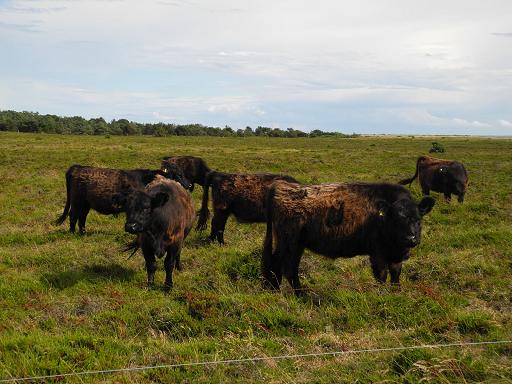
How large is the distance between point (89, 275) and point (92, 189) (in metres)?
4.34

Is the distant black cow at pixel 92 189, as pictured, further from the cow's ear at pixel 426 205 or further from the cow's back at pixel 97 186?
the cow's ear at pixel 426 205

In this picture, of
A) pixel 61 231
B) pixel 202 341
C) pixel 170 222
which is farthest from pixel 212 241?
pixel 202 341

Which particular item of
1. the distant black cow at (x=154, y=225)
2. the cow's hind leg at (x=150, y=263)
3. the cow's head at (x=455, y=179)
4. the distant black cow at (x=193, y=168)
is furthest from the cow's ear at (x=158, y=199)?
the cow's head at (x=455, y=179)

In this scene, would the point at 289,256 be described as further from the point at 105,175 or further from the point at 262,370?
the point at 105,175

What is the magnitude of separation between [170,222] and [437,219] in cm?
804

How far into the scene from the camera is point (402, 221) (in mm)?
7551

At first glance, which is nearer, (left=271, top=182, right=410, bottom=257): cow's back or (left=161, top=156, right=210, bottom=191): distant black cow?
(left=271, top=182, right=410, bottom=257): cow's back

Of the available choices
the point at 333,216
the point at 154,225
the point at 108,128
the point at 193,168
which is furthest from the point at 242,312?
the point at 108,128

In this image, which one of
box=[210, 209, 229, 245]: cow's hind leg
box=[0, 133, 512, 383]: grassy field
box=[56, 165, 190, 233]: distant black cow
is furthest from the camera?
box=[56, 165, 190, 233]: distant black cow

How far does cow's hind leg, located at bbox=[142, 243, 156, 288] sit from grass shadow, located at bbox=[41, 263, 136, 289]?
526mm

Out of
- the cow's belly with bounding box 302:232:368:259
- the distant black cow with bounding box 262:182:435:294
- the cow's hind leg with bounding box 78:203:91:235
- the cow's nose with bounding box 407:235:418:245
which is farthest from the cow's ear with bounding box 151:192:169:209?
the cow's hind leg with bounding box 78:203:91:235

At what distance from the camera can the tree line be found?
8044cm

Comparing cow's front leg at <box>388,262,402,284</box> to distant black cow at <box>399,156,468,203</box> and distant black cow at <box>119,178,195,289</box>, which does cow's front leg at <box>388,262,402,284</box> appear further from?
distant black cow at <box>399,156,468,203</box>

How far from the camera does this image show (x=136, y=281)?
27.5 ft
